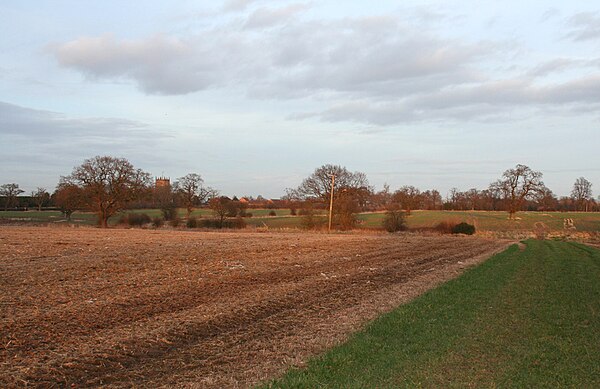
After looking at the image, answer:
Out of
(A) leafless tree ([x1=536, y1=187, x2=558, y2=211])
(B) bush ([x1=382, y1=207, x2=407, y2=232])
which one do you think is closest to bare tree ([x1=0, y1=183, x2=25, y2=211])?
(B) bush ([x1=382, y1=207, x2=407, y2=232])

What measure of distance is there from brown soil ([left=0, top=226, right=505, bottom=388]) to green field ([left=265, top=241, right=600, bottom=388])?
2.38ft

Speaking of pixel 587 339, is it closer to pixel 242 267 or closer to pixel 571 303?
pixel 571 303

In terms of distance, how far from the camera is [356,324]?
36.9 ft

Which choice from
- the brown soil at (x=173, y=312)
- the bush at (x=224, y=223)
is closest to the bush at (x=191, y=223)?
the bush at (x=224, y=223)

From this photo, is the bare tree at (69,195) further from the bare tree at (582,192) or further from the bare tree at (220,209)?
the bare tree at (582,192)

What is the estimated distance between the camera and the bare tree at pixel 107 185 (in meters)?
64.1

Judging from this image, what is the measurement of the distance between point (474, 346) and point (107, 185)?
204 ft

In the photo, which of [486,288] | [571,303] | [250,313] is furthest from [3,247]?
[571,303]

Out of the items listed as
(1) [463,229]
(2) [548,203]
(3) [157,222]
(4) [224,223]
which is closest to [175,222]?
(3) [157,222]

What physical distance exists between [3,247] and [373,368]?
2145 cm

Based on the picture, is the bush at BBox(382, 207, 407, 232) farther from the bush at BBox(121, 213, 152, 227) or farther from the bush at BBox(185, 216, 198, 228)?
the bush at BBox(121, 213, 152, 227)

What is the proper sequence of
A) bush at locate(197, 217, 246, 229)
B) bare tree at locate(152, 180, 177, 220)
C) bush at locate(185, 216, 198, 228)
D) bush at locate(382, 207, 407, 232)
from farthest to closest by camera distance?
bare tree at locate(152, 180, 177, 220) → bush at locate(197, 217, 246, 229) → bush at locate(185, 216, 198, 228) → bush at locate(382, 207, 407, 232)

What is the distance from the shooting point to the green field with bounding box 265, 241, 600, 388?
23.7 ft

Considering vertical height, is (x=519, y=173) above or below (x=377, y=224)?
above
